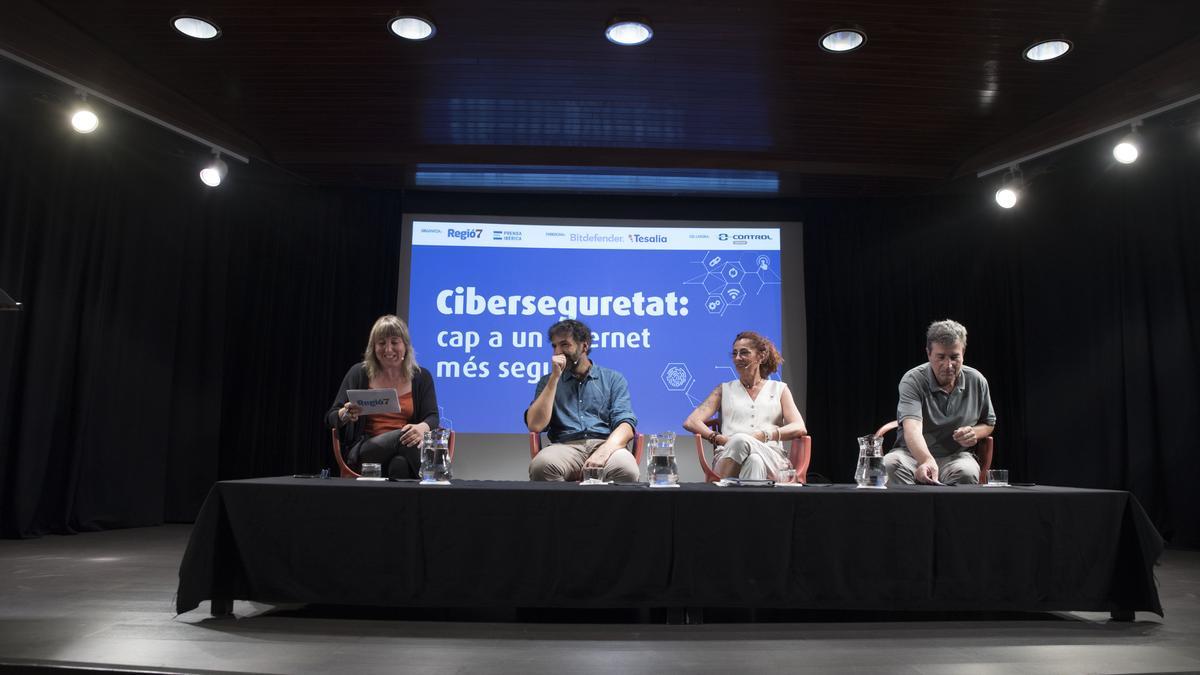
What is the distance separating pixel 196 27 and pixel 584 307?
2.81 meters

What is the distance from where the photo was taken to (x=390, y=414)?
133 inches

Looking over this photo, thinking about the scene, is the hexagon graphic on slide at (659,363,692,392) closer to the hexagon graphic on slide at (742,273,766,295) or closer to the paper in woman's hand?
the hexagon graphic on slide at (742,273,766,295)

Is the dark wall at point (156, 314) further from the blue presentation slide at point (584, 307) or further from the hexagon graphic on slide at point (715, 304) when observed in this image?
the hexagon graphic on slide at point (715, 304)

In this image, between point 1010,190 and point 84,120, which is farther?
point 1010,190

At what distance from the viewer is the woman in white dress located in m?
3.43

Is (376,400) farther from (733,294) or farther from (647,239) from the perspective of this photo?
(733,294)

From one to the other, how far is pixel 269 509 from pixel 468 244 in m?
3.35

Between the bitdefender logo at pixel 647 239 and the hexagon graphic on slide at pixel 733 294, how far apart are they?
1.83 ft

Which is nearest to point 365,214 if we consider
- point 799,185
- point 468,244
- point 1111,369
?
point 468,244

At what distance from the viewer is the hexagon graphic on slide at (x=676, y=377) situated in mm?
5363

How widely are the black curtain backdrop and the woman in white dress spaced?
6.39 feet

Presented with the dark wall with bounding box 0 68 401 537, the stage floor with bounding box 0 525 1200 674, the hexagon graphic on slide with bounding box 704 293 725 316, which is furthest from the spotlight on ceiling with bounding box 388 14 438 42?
the hexagon graphic on slide with bounding box 704 293 725 316

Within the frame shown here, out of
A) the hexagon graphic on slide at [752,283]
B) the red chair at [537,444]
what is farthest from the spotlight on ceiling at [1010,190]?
the red chair at [537,444]

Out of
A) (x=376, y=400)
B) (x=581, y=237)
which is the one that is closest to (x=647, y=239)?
(x=581, y=237)
